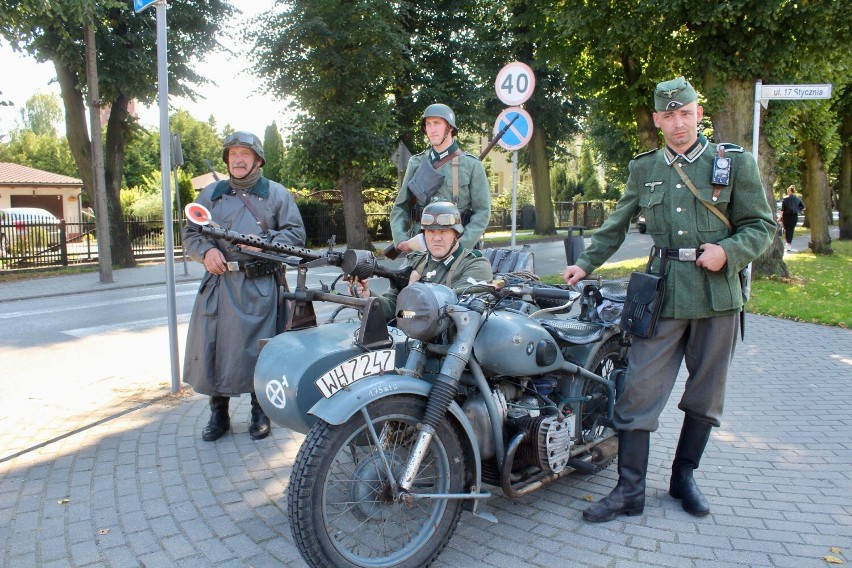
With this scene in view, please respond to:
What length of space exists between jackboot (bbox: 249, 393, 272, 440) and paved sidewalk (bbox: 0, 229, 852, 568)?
0.07 meters

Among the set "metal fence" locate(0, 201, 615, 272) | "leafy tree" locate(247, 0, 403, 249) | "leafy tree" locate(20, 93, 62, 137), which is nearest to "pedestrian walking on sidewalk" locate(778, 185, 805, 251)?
"leafy tree" locate(247, 0, 403, 249)

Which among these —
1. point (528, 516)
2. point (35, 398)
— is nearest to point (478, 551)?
point (528, 516)

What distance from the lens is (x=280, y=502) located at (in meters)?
3.65

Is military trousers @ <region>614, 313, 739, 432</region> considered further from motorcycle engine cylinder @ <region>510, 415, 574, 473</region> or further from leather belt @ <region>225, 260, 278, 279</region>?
leather belt @ <region>225, 260, 278, 279</region>

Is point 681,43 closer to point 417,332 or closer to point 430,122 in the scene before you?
point 430,122

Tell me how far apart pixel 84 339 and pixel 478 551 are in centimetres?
680

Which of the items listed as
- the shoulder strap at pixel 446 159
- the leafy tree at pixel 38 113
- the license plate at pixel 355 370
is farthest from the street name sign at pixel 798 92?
the leafy tree at pixel 38 113

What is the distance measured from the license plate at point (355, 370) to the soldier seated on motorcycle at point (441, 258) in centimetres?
79

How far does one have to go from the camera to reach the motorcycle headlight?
2.93 meters

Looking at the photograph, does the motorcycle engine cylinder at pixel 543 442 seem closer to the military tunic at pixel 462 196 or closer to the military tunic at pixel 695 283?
the military tunic at pixel 695 283

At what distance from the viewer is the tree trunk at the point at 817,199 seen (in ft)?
62.9

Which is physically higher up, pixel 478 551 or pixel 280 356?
pixel 280 356

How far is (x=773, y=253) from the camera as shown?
12672 millimetres

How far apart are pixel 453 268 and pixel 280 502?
5.21 ft
